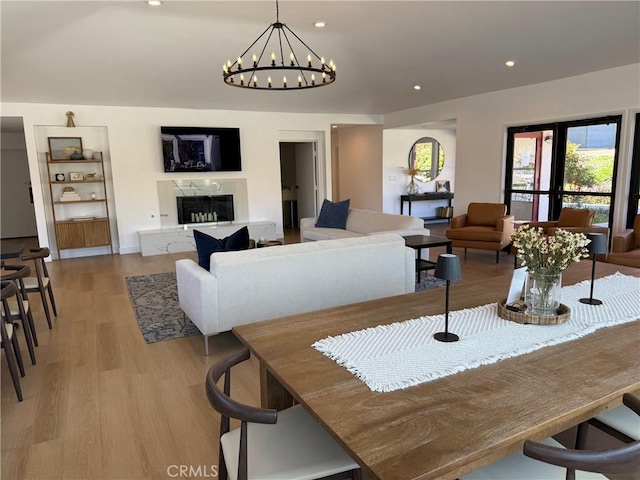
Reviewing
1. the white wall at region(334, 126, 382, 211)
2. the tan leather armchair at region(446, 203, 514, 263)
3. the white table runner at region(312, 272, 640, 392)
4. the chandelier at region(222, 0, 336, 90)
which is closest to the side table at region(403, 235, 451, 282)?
the tan leather armchair at region(446, 203, 514, 263)

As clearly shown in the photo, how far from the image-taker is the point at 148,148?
7.70 m

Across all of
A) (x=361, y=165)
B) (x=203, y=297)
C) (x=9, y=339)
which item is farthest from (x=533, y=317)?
(x=361, y=165)

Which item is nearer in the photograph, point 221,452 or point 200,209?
point 221,452

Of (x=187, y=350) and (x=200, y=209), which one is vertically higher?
(x=200, y=209)

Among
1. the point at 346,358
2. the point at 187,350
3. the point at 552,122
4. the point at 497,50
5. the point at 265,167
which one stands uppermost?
the point at 497,50

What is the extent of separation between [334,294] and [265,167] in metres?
5.70

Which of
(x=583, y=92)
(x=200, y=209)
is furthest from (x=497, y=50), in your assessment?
(x=200, y=209)

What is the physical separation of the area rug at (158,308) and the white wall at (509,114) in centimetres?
541

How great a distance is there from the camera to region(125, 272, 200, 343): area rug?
378 centimetres

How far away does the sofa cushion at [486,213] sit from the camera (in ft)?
22.1

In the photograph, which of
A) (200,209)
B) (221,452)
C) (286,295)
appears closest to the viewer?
(221,452)

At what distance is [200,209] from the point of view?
326 inches

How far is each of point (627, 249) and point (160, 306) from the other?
17.4 feet

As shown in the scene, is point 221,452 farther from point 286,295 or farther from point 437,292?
point 286,295
